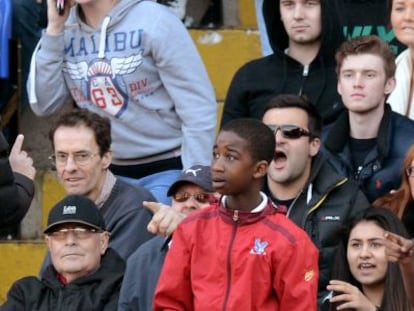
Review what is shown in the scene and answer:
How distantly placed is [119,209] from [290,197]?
2.57ft

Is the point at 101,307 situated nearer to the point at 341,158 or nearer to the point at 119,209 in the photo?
the point at 119,209

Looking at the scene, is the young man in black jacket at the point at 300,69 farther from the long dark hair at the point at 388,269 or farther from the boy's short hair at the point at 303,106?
the long dark hair at the point at 388,269

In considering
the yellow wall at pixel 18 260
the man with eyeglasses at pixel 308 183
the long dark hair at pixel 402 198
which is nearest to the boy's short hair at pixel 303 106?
the man with eyeglasses at pixel 308 183

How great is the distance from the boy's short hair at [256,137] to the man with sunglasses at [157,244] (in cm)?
33

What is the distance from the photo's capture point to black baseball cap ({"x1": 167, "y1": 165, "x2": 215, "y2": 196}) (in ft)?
24.1

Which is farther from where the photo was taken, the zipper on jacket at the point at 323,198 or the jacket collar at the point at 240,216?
the zipper on jacket at the point at 323,198

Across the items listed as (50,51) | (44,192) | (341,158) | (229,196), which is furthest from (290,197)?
(44,192)

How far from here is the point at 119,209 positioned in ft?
25.5

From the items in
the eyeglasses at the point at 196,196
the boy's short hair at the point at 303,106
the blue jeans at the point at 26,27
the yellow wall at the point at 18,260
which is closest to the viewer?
the eyeglasses at the point at 196,196

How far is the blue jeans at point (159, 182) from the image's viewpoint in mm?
8156

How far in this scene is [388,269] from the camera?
23.1 feet

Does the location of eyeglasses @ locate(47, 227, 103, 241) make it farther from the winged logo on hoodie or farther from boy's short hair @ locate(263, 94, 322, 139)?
the winged logo on hoodie

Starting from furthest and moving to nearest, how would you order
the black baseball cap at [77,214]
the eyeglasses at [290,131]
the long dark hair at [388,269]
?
the eyeglasses at [290,131] → the black baseball cap at [77,214] → the long dark hair at [388,269]

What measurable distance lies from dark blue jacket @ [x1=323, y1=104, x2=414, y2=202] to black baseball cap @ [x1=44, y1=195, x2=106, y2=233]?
1.15 meters
